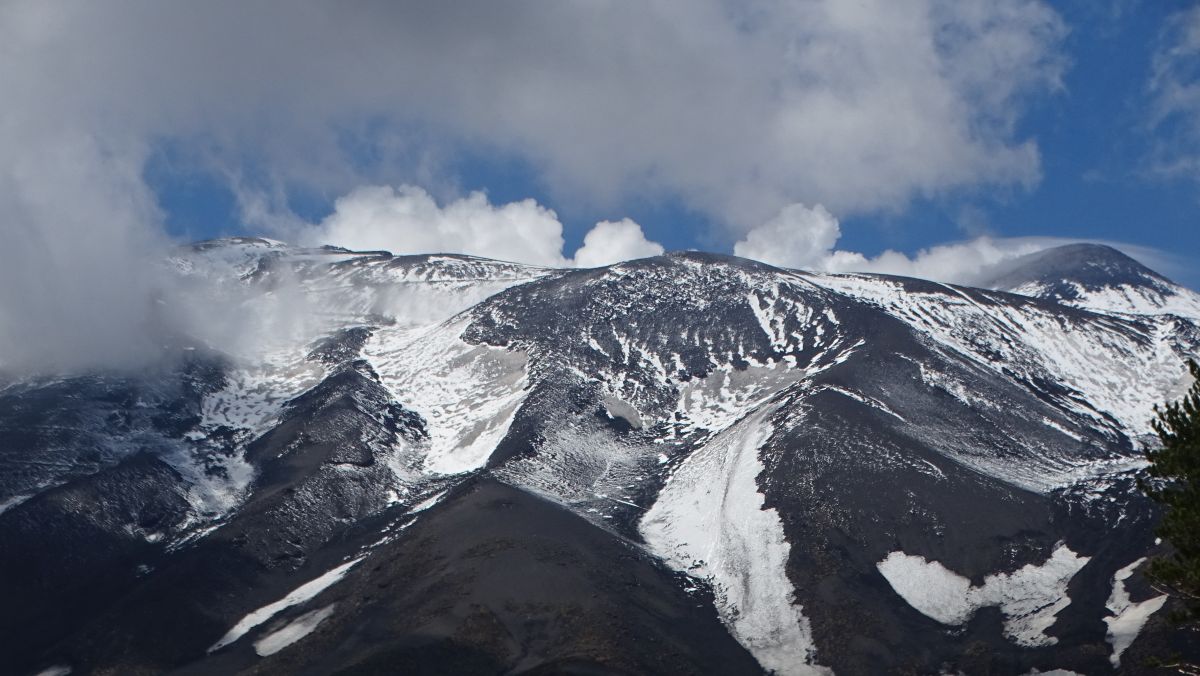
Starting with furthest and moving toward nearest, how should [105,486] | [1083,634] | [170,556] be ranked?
[105,486] < [170,556] < [1083,634]

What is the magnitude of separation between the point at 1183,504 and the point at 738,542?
251ft

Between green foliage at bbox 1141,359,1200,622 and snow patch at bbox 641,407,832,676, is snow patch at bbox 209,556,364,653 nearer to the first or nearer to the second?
snow patch at bbox 641,407,832,676

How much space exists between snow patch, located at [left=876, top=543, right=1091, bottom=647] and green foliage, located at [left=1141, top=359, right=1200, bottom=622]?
5744 centimetres

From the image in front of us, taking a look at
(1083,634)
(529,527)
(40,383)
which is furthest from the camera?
(40,383)

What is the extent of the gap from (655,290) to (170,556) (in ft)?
328

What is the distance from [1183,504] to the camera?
30.8 meters

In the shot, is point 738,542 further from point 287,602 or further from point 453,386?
point 453,386

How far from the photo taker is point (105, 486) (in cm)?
11800

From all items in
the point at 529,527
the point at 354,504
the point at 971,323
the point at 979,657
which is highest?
the point at 971,323

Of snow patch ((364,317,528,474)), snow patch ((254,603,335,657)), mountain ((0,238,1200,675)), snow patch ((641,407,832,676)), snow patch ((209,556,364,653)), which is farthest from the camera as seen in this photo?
snow patch ((364,317,528,474))

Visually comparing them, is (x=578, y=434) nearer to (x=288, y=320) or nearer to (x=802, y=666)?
(x=802, y=666)

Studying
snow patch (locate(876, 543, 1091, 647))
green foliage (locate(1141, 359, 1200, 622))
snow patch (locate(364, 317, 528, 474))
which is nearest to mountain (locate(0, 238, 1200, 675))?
snow patch (locate(876, 543, 1091, 647))

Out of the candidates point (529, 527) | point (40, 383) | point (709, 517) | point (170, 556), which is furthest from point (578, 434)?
point (40, 383)

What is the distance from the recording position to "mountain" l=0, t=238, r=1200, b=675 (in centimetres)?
8438
